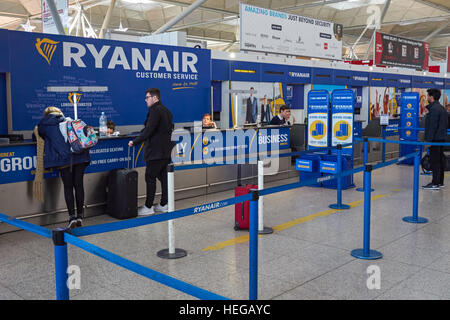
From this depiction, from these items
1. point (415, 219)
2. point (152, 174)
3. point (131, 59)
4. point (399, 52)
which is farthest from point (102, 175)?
point (399, 52)

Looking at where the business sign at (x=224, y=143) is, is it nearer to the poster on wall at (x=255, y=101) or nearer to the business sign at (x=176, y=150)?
the business sign at (x=176, y=150)

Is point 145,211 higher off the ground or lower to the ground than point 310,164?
lower

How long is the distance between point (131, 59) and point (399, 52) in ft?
33.0

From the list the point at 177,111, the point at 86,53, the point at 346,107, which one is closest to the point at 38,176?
the point at 86,53

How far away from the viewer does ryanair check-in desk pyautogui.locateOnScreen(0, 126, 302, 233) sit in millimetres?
5293

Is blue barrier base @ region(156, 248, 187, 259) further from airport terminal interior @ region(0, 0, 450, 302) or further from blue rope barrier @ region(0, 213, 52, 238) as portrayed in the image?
blue rope barrier @ region(0, 213, 52, 238)

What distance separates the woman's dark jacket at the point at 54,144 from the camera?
5.13 m

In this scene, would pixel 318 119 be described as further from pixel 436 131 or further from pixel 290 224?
pixel 290 224

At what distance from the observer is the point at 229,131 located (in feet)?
25.9

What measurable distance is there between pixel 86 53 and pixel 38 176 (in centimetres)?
263

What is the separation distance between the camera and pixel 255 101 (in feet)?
35.6

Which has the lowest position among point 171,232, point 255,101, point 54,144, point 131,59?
point 171,232

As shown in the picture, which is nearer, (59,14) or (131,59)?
(131,59)

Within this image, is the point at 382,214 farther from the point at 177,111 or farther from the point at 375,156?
the point at 375,156
